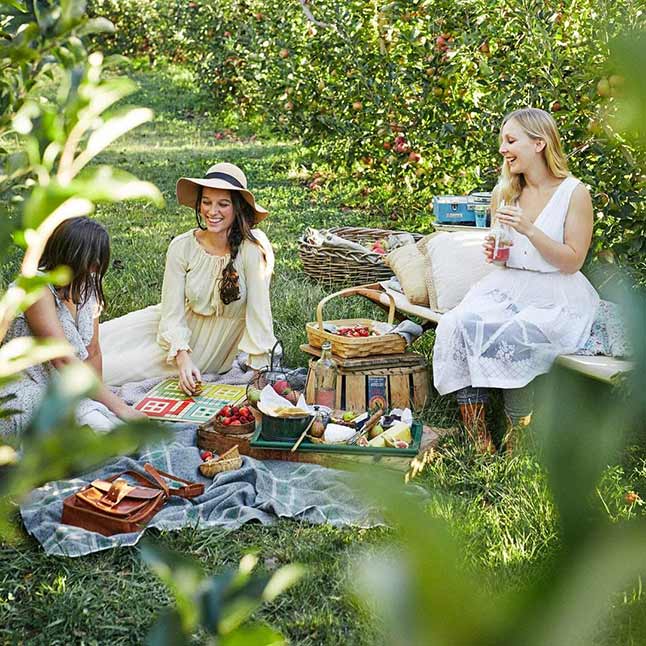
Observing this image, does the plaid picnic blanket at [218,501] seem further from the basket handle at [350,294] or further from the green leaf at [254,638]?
the green leaf at [254,638]

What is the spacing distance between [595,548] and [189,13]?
12.6 m

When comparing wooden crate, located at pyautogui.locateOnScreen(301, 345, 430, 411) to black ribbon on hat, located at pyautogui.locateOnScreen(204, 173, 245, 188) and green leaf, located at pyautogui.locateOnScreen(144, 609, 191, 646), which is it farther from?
green leaf, located at pyautogui.locateOnScreen(144, 609, 191, 646)

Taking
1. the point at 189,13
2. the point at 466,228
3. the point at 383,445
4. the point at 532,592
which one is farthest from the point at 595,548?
the point at 189,13

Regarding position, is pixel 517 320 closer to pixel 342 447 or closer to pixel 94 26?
pixel 342 447

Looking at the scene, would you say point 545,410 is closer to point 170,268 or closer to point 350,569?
point 350,569

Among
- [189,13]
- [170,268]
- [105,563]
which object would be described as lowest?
[105,563]

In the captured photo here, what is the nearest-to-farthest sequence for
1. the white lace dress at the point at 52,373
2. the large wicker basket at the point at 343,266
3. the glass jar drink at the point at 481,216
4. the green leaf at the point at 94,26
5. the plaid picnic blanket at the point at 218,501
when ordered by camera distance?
the green leaf at the point at 94,26
the plaid picnic blanket at the point at 218,501
the white lace dress at the point at 52,373
the glass jar drink at the point at 481,216
the large wicker basket at the point at 343,266

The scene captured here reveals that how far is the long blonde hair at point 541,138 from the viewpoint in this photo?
3.98 metres

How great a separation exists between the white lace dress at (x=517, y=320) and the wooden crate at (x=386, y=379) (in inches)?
10.8

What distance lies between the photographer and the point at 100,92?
71 cm

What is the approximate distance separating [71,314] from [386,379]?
134 centimetres

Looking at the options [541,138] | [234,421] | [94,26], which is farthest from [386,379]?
[94,26]

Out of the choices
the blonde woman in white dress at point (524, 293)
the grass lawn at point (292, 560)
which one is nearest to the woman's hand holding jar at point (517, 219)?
the blonde woman in white dress at point (524, 293)

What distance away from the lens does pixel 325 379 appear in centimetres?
414
